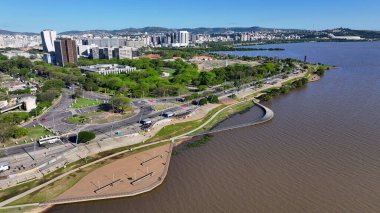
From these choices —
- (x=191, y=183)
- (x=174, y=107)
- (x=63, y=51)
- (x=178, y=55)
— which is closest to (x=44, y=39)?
(x=63, y=51)

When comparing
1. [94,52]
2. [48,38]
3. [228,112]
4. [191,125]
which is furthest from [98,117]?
[48,38]

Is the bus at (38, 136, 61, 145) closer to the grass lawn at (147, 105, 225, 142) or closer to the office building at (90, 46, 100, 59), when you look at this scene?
the grass lawn at (147, 105, 225, 142)

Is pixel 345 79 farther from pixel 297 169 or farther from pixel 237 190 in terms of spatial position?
pixel 237 190

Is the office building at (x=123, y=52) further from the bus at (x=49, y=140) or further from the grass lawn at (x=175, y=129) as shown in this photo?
the bus at (x=49, y=140)

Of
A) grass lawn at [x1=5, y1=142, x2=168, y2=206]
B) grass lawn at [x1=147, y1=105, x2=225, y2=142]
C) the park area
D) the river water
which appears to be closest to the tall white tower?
the park area

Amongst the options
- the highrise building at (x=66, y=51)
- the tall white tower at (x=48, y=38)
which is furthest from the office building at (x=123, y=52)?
the tall white tower at (x=48, y=38)

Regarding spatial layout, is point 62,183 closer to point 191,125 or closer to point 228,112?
point 191,125
